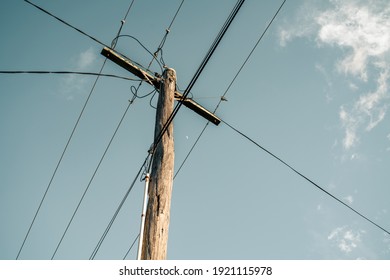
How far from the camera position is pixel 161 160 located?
370 centimetres

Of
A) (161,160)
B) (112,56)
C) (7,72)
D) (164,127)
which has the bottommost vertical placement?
(161,160)

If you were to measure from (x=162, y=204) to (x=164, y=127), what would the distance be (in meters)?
1.13

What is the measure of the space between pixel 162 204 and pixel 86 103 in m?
4.34

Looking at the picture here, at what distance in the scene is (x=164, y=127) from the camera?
4.01 meters

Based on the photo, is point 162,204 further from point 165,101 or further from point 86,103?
point 86,103

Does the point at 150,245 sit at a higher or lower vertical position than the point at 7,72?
lower

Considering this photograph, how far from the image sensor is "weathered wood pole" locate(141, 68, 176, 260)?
302 cm

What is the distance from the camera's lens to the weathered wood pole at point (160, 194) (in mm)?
3016

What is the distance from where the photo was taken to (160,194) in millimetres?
3354

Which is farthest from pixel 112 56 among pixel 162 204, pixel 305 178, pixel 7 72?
pixel 305 178
